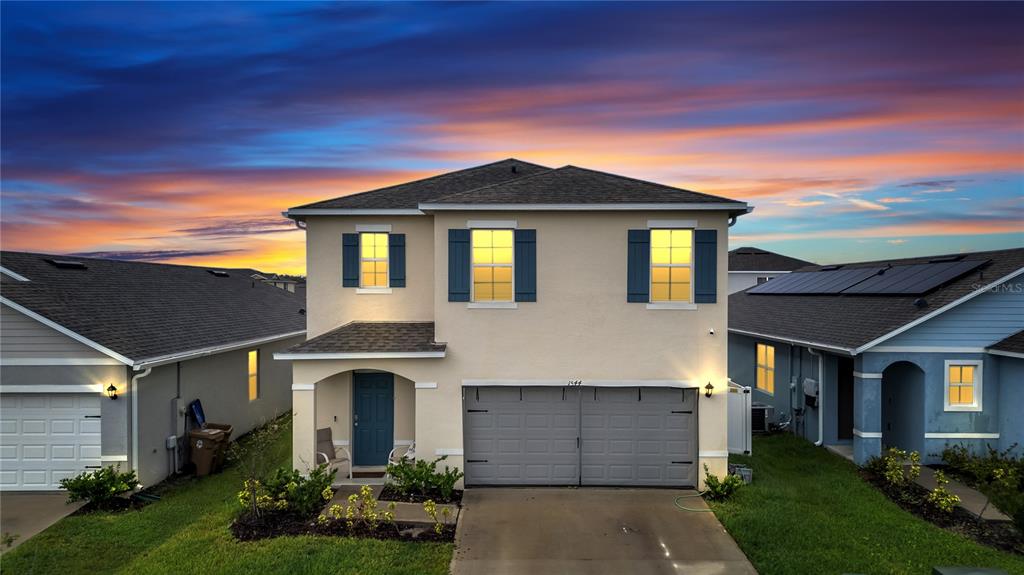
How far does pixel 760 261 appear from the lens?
1593 inches

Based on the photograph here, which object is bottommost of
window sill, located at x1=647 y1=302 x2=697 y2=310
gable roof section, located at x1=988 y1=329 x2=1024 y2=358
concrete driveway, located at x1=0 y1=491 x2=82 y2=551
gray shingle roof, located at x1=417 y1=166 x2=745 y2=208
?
concrete driveway, located at x1=0 y1=491 x2=82 y2=551

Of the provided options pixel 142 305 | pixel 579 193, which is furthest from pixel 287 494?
pixel 142 305

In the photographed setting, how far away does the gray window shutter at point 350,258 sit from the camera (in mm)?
12555

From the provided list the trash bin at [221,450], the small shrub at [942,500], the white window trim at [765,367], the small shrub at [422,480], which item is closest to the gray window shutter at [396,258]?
the small shrub at [422,480]

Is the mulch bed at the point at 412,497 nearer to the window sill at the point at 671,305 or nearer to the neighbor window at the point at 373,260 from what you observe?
the neighbor window at the point at 373,260

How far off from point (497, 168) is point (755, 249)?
35746 mm

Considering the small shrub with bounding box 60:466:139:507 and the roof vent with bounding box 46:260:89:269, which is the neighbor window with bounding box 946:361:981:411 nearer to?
the small shrub with bounding box 60:466:139:507

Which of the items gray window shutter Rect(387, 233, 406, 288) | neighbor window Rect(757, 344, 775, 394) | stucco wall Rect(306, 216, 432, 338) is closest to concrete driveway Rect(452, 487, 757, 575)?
stucco wall Rect(306, 216, 432, 338)

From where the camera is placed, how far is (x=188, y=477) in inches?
476

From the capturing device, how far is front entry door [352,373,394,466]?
12328mm

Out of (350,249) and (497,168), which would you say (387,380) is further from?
(497,168)

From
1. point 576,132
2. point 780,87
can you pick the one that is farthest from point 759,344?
point 576,132

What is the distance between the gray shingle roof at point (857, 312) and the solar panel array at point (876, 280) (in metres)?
0.23

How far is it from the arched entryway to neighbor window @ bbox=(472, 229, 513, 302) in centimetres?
990
